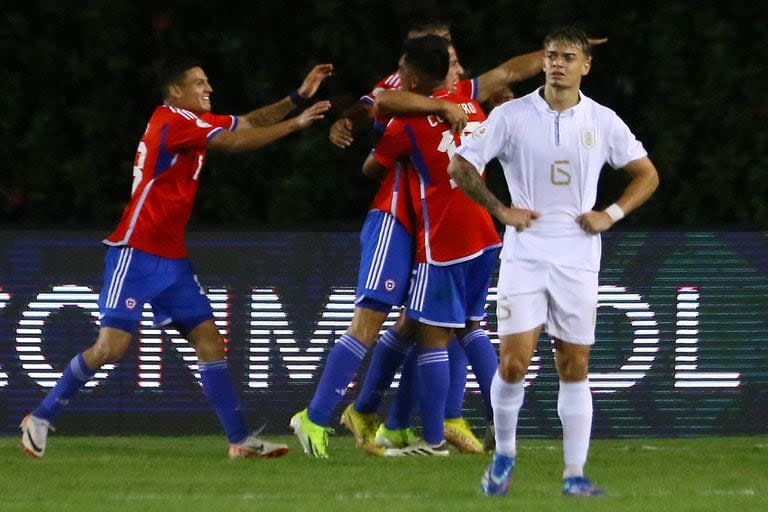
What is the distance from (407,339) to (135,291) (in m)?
1.35

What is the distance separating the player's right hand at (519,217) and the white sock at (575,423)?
0.64 metres

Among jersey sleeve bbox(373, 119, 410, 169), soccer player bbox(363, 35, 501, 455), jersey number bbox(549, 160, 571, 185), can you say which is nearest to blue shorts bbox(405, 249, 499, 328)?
soccer player bbox(363, 35, 501, 455)

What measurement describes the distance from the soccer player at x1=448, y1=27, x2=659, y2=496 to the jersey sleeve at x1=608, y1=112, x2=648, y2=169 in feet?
0.26

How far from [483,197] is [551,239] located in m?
0.32

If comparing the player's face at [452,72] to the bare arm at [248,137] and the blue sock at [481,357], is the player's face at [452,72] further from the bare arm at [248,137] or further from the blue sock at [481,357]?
the blue sock at [481,357]

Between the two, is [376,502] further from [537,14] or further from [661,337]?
[537,14]

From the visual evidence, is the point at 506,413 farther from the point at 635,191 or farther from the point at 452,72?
the point at 452,72

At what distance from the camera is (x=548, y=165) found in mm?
7145

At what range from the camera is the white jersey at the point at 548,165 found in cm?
712

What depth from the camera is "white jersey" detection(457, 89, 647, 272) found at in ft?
23.4

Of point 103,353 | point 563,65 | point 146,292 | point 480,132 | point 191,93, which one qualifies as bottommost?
point 103,353

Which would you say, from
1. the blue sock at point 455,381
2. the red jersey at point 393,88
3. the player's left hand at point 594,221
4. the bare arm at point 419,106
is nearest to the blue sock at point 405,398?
the blue sock at point 455,381

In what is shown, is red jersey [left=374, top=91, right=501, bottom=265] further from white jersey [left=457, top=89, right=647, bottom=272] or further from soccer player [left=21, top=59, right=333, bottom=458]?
white jersey [left=457, top=89, right=647, bottom=272]

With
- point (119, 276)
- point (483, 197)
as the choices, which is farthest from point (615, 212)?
point (119, 276)
